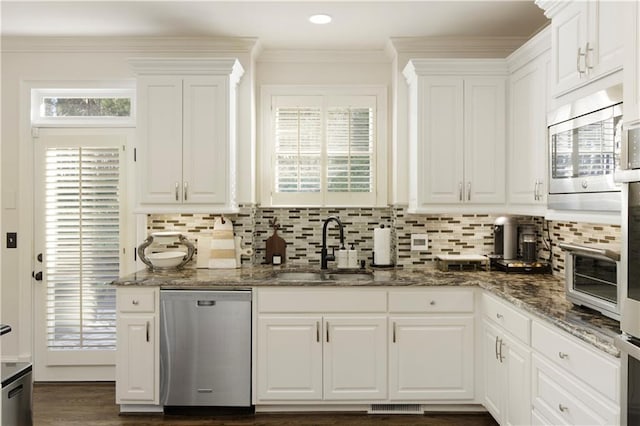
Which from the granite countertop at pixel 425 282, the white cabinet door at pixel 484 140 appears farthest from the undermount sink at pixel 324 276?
the white cabinet door at pixel 484 140

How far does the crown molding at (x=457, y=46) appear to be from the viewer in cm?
380

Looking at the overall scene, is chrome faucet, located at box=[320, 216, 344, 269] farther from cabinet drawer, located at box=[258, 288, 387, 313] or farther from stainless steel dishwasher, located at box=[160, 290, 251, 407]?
stainless steel dishwasher, located at box=[160, 290, 251, 407]

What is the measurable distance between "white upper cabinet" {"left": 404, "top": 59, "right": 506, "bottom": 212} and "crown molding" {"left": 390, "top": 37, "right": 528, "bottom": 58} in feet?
1.11

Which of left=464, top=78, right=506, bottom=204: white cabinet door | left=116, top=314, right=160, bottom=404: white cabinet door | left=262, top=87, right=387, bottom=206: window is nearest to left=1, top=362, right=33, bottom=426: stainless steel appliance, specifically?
left=116, top=314, right=160, bottom=404: white cabinet door

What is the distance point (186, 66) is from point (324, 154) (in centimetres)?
122

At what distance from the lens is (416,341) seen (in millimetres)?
3252

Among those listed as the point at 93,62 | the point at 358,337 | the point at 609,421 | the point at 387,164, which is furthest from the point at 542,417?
the point at 93,62

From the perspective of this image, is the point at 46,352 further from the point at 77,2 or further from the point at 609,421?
the point at 609,421

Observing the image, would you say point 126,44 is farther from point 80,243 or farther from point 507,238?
point 507,238

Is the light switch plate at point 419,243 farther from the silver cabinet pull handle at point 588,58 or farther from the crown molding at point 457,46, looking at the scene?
the silver cabinet pull handle at point 588,58

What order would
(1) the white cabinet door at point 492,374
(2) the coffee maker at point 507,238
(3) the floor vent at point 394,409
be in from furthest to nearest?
(2) the coffee maker at point 507,238
(3) the floor vent at point 394,409
(1) the white cabinet door at point 492,374

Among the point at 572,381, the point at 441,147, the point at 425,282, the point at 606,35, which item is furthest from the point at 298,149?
the point at 572,381

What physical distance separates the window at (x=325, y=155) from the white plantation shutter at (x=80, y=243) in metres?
1.21

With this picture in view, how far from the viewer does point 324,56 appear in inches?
158
